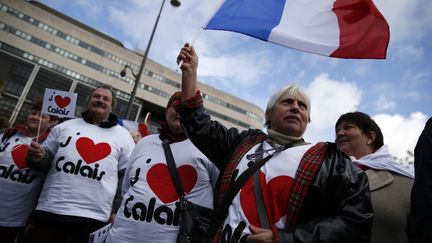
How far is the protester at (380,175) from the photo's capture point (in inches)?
74.8

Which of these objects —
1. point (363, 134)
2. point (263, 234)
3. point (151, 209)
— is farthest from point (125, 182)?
point (363, 134)

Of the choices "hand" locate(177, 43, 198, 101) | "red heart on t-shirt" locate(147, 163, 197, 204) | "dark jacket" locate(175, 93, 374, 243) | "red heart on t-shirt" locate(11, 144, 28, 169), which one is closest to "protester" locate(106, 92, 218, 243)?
"red heart on t-shirt" locate(147, 163, 197, 204)

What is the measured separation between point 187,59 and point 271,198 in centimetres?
112

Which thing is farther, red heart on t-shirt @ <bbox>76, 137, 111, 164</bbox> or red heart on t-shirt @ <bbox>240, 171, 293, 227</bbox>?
red heart on t-shirt @ <bbox>76, 137, 111, 164</bbox>

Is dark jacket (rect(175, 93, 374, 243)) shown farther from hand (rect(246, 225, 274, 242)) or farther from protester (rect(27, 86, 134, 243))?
protester (rect(27, 86, 134, 243))

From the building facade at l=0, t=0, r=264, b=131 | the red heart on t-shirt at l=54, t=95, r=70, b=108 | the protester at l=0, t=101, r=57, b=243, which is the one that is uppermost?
the building facade at l=0, t=0, r=264, b=131

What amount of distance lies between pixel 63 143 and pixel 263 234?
7.63 feet

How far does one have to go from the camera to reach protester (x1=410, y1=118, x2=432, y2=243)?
1.23 meters

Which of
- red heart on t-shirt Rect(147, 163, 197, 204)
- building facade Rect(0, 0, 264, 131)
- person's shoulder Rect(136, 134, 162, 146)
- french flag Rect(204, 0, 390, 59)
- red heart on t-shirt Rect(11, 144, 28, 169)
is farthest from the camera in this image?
building facade Rect(0, 0, 264, 131)

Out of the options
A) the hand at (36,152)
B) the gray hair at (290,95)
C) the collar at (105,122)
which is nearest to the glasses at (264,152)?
the gray hair at (290,95)

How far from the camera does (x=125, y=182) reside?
2.56 meters

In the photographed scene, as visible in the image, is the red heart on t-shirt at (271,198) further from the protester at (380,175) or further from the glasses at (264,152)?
the protester at (380,175)

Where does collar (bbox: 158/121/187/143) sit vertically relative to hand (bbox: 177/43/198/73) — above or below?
below

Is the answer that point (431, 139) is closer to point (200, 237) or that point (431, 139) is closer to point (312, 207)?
point (312, 207)
